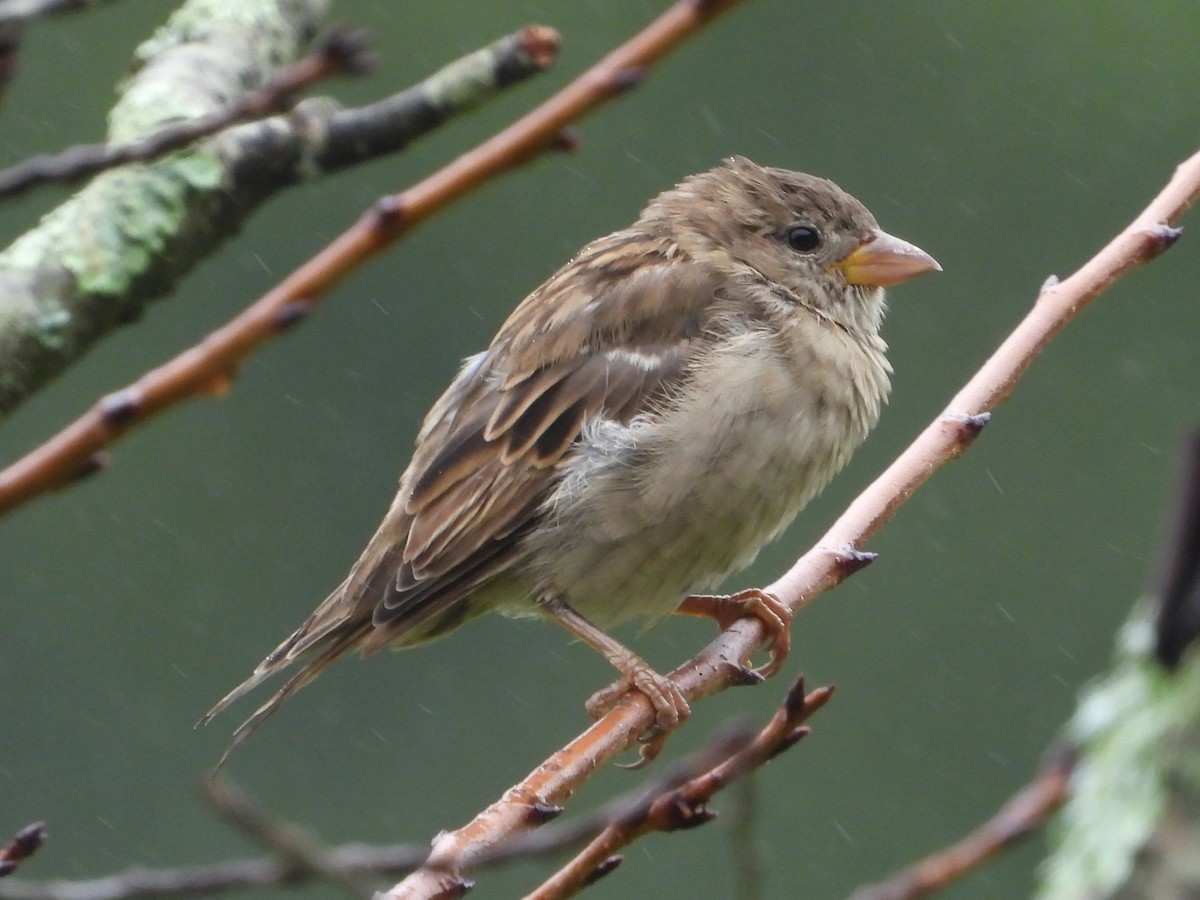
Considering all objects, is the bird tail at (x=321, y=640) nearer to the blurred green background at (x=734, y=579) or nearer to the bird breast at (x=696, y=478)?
the bird breast at (x=696, y=478)

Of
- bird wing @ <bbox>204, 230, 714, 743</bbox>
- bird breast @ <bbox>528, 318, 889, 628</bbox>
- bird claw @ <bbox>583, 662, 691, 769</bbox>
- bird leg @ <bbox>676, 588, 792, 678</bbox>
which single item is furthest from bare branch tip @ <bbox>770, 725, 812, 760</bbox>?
bird wing @ <bbox>204, 230, 714, 743</bbox>

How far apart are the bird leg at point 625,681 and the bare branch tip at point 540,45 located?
2.63 metres

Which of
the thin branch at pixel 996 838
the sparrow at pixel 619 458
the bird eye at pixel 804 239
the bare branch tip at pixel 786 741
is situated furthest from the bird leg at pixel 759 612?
the thin branch at pixel 996 838

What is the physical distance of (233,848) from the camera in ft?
44.3

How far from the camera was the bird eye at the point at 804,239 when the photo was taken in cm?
513

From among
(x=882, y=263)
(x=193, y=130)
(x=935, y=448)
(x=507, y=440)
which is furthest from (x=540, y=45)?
(x=882, y=263)

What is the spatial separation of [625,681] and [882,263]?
1.51 metres

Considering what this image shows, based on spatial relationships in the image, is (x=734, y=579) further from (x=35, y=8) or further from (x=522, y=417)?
(x=35, y=8)

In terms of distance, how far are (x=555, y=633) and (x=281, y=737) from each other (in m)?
2.63

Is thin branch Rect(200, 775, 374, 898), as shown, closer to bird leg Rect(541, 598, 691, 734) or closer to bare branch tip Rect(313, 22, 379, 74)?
bare branch tip Rect(313, 22, 379, 74)

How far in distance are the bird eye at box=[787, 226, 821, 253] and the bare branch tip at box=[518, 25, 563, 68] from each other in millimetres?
3657

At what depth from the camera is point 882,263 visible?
5.09 metres

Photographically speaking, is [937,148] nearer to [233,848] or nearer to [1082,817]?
[233,848]

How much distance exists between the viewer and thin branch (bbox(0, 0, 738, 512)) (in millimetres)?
1294
